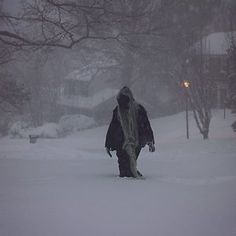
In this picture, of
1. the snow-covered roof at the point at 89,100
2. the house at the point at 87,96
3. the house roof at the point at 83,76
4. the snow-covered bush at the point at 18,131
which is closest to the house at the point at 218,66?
the snow-covered roof at the point at 89,100

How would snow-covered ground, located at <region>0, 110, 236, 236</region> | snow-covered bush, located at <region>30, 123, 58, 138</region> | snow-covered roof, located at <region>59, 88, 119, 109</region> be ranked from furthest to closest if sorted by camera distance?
snow-covered roof, located at <region>59, 88, 119, 109</region>, snow-covered bush, located at <region>30, 123, 58, 138</region>, snow-covered ground, located at <region>0, 110, 236, 236</region>

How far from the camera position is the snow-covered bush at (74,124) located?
45.3 metres

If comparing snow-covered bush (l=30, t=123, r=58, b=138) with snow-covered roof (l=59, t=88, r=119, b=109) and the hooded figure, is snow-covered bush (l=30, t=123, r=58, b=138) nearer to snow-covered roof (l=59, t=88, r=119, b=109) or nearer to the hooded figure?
snow-covered roof (l=59, t=88, r=119, b=109)

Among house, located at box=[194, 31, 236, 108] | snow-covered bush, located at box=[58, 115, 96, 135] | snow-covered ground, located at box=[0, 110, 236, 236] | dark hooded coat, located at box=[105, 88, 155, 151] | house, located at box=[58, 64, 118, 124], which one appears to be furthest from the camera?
house, located at box=[58, 64, 118, 124]

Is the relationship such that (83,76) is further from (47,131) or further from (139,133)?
(139,133)

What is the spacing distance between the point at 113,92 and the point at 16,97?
3267cm

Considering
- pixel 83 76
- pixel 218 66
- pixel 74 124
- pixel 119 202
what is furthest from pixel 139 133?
pixel 83 76

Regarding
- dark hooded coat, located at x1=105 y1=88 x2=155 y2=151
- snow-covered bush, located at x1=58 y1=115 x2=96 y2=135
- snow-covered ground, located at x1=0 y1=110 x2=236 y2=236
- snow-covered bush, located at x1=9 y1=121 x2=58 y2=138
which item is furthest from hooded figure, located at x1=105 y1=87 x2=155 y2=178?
snow-covered bush, located at x1=58 y1=115 x2=96 y2=135

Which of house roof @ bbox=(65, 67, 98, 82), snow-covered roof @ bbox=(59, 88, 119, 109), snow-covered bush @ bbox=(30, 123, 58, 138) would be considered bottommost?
snow-covered bush @ bbox=(30, 123, 58, 138)

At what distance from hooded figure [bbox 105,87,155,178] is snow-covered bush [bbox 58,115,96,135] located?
35.6 meters

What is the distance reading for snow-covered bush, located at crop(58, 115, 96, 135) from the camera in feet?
149

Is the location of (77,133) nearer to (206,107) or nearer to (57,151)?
(206,107)

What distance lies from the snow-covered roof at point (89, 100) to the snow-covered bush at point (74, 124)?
3193mm

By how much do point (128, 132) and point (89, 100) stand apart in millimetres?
42899
